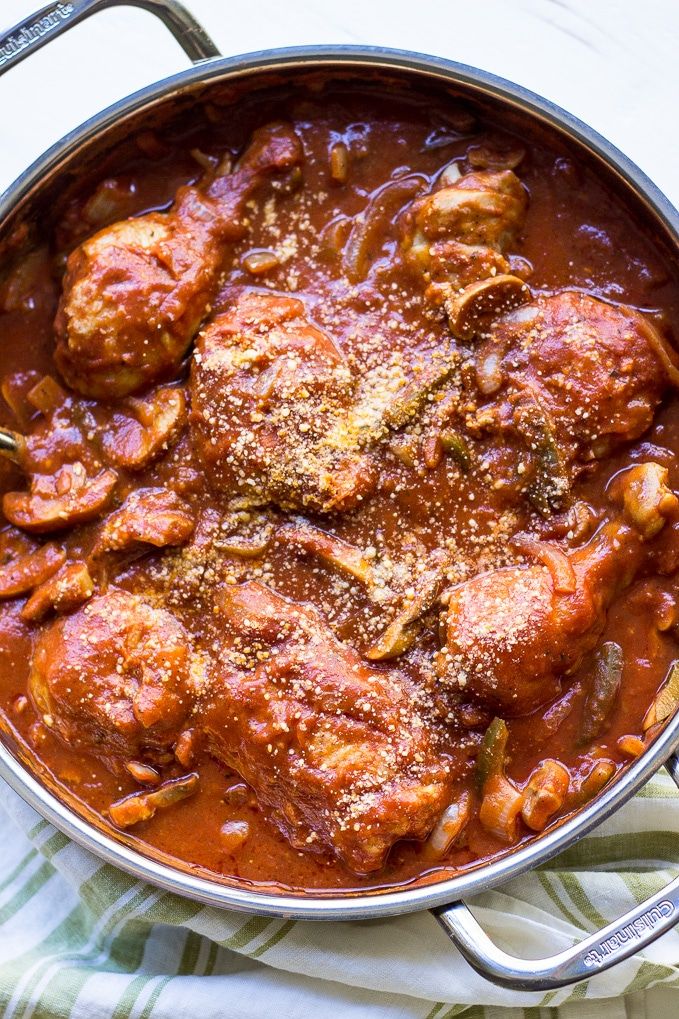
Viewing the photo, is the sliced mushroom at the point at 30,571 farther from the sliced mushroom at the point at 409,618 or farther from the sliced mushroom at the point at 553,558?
the sliced mushroom at the point at 553,558

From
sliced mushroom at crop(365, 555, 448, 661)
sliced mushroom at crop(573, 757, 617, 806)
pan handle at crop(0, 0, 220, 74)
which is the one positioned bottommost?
sliced mushroom at crop(573, 757, 617, 806)

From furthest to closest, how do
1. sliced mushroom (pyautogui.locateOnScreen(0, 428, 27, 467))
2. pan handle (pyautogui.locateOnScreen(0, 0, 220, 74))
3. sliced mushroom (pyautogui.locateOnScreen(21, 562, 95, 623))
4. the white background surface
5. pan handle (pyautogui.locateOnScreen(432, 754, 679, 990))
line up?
the white background surface < sliced mushroom (pyautogui.locateOnScreen(0, 428, 27, 467)) < sliced mushroom (pyautogui.locateOnScreen(21, 562, 95, 623)) < pan handle (pyautogui.locateOnScreen(0, 0, 220, 74)) < pan handle (pyautogui.locateOnScreen(432, 754, 679, 990))

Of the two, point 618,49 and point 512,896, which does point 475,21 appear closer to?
point 618,49

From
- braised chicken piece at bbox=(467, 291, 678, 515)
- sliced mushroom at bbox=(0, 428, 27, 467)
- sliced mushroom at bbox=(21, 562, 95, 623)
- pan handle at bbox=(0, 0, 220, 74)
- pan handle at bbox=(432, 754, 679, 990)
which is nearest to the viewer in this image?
pan handle at bbox=(432, 754, 679, 990)

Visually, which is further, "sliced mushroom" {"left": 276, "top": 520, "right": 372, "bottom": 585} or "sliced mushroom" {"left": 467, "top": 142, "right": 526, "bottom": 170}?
"sliced mushroom" {"left": 467, "top": 142, "right": 526, "bottom": 170}

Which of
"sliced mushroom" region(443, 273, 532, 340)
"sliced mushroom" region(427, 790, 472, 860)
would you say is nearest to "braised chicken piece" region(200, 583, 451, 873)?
"sliced mushroom" region(427, 790, 472, 860)

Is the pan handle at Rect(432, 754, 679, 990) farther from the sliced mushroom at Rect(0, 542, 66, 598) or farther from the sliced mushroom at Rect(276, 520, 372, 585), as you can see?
the sliced mushroom at Rect(0, 542, 66, 598)

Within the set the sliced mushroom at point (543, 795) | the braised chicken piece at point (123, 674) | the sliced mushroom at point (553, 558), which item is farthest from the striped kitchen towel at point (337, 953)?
the sliced mushroom at point (553, 558)

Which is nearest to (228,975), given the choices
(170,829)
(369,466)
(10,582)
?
(170,829)

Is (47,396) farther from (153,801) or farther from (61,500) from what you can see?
(153,801)
